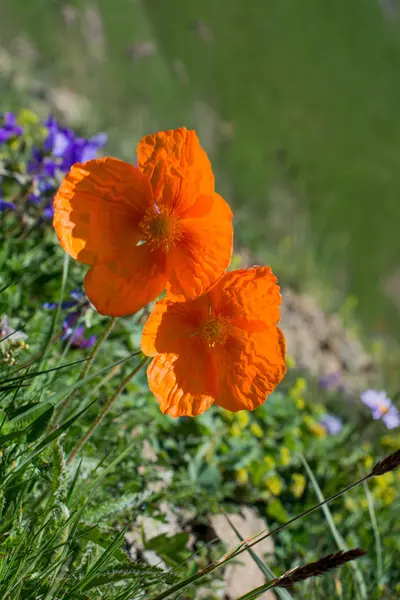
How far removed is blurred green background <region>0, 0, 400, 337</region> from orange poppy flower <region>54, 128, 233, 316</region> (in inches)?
117

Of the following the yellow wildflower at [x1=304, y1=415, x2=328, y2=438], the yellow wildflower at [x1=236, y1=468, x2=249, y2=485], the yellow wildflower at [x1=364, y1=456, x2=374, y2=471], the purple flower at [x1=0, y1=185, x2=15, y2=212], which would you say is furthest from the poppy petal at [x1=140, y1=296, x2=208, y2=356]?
the yellow wildflower at [x1=304, y1=415, x2=328, y2=438]

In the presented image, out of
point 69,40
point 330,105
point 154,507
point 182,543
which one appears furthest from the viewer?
point 330,105

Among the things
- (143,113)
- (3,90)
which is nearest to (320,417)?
(3,90)

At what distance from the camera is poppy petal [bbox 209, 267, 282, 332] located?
1.34 meters

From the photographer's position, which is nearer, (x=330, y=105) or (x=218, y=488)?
(x=218, y=488)

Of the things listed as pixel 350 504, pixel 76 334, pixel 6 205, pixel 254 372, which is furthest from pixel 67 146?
pixel 350 504

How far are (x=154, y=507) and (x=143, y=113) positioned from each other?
4366mm

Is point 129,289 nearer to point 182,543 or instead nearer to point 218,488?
point 182,543

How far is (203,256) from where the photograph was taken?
1.26 meters

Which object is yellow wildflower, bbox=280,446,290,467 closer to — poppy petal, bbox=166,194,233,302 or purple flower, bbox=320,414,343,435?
purple flower, bbox=320,414,343,435

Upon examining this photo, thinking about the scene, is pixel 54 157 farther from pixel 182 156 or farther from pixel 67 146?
pixel 182 156

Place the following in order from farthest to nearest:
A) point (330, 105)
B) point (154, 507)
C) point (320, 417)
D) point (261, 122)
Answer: point (330, 105) → point (261, 122) → point (320, 417) → point (154, 507)

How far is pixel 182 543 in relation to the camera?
181 centimetres

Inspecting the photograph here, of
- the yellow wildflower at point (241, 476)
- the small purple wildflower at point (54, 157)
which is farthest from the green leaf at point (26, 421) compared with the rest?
the yellow wildflower at point (241, 476)
